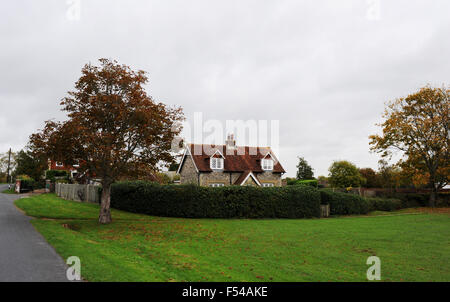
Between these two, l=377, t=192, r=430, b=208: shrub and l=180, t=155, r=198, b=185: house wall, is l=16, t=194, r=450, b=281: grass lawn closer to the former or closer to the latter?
l=180, t=155, r=198, b=185: house wall

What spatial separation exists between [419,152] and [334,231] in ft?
99.2

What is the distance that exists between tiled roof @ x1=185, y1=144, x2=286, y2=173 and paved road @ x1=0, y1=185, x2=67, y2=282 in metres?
28.2

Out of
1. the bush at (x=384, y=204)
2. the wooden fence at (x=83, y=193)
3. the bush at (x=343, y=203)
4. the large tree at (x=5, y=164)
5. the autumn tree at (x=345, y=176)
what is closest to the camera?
the wooden fence at (x=83, y=193)

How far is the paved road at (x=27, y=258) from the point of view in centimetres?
900

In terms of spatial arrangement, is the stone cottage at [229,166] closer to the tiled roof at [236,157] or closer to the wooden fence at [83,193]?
the tiled roof at [236,157]

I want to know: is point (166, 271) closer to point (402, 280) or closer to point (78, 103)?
point (402, 280)

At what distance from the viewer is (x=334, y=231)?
2214cm

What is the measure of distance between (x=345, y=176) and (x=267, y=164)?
25151 millimetres

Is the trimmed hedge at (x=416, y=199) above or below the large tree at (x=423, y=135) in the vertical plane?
below

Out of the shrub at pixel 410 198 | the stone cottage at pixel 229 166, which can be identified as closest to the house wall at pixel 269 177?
the stone cottage at pixel 229 166

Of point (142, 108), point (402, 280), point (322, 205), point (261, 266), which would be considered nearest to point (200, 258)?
point (261, 266)

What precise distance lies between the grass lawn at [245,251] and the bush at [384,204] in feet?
60.4

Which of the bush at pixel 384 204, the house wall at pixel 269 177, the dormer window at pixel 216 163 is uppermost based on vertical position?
the dormer window at pixel 216 163

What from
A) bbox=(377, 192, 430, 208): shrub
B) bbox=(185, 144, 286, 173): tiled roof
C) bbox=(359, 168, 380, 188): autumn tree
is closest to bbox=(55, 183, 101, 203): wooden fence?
bbox=(185, 144, 286, 173): tiled roof
